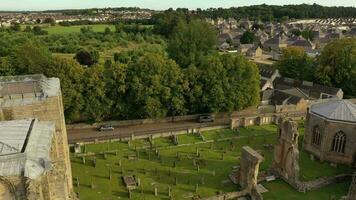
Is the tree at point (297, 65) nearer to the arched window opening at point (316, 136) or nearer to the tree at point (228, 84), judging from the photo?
the tree at point (228, 84)

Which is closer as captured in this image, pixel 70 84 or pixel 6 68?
pixel 70 84

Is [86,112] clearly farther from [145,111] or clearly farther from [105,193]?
[105,193]

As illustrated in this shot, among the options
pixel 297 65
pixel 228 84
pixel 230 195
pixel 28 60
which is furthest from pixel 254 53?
pixel 230 195

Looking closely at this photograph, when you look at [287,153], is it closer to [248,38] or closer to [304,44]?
[304,44]

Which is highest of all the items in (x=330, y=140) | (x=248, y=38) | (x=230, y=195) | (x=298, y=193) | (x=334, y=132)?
(x=248, y=38)

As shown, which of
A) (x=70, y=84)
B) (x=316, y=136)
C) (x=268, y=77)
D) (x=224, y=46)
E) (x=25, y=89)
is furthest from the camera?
(x=224, y=46)

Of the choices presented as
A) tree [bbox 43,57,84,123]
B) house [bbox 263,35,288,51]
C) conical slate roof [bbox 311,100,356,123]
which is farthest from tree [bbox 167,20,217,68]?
house [bbox 263,35,288,51]

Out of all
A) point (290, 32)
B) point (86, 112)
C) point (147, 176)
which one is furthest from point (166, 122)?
point (290, 32)
